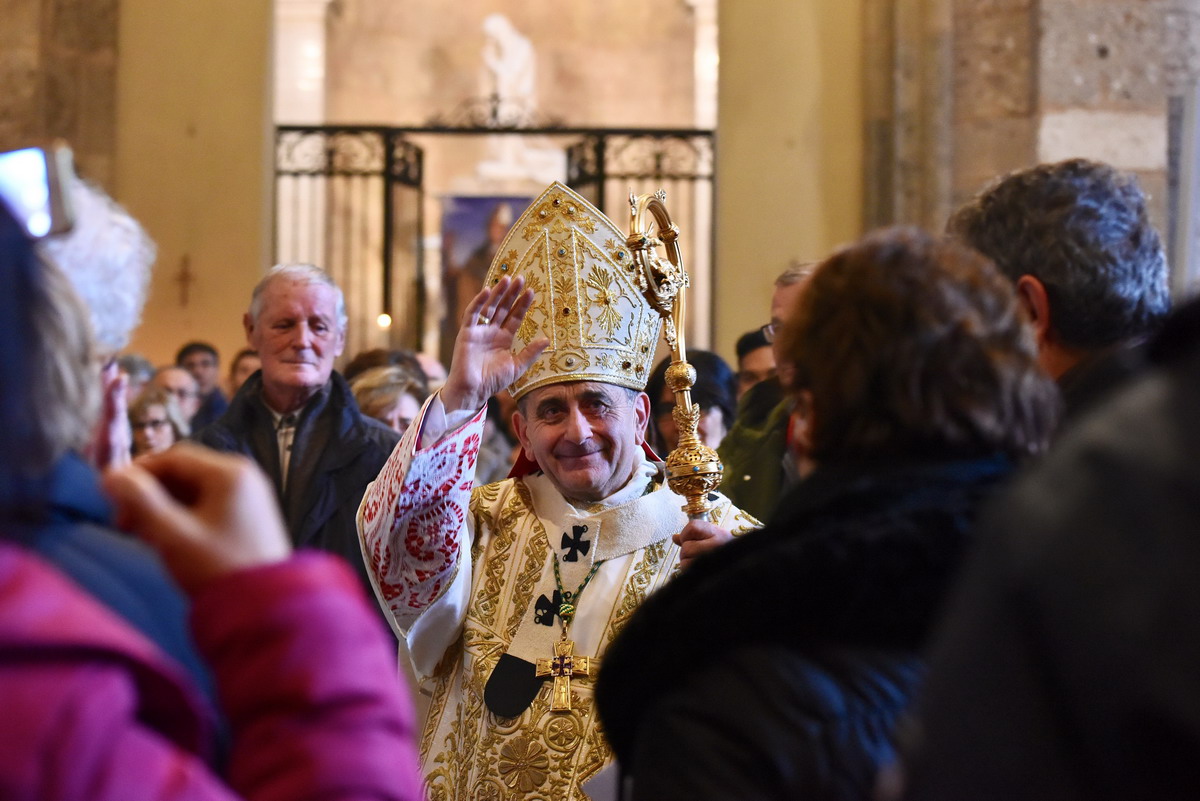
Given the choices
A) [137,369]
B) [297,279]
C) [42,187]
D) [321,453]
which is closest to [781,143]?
[137,369]

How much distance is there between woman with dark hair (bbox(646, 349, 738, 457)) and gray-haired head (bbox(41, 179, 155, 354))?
3.06 m

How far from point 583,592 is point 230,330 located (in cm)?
677

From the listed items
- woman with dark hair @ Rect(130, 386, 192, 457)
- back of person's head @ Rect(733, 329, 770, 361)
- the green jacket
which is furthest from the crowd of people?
woman with dark hair @ Rect(130, 386, 192, 457)

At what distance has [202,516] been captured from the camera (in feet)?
4.50

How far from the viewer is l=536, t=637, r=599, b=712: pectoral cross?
3025 millimetres

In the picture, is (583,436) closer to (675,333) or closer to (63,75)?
(675,333)

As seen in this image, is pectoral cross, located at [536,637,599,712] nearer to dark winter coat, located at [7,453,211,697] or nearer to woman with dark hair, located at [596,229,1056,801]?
woman with dark hair, located at [596,229,1056,801]

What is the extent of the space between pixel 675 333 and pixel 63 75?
7586mm

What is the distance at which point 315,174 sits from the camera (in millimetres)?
10430

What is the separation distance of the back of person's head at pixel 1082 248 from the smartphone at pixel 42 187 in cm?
143

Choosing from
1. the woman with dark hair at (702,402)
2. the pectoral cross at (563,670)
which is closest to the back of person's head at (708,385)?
the woman with dark hair at (702,402)

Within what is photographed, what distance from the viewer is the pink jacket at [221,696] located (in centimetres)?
109

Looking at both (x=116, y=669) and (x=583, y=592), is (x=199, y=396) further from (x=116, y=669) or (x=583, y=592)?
(x=116, y=669)

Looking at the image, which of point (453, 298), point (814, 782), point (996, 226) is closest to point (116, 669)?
point (814, 782)
